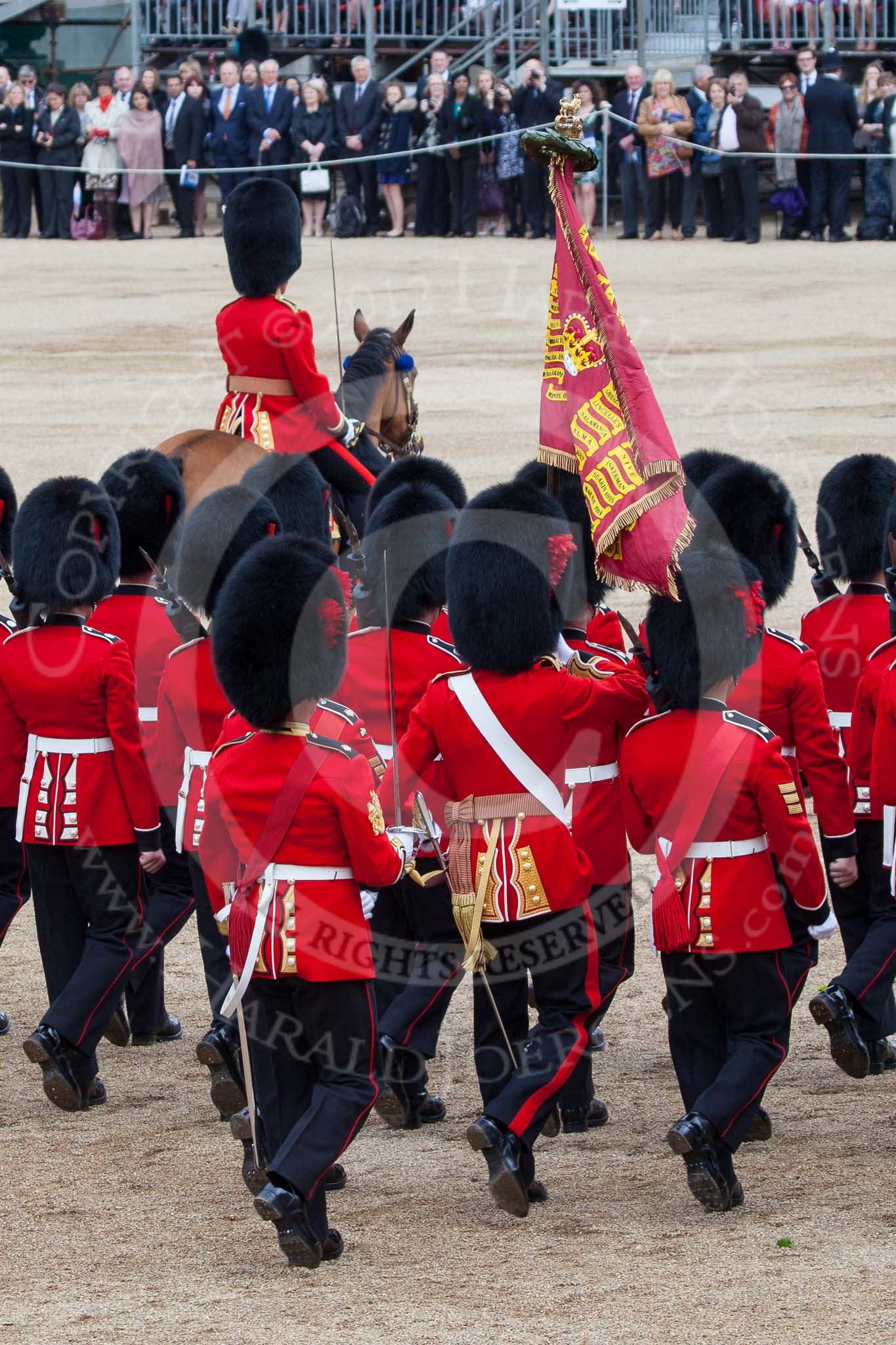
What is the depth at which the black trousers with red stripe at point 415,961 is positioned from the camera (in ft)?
14.2

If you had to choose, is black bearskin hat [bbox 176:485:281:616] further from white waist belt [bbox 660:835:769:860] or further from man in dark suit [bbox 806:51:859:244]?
man in dark suit [bbox 806:51:859:244]

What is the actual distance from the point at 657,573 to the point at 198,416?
→ 8660mm

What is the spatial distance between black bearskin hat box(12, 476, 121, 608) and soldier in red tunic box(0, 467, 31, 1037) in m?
0.16

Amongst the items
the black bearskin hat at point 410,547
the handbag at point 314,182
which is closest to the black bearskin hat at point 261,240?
the black bearskin hat at point 410,547

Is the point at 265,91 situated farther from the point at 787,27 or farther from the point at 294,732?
the point at 294,732

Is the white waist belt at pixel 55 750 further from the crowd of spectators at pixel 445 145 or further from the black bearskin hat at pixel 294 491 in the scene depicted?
the crowd of spectators at pixel 445 145

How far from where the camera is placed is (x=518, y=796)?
3.86 metres

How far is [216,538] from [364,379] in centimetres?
231

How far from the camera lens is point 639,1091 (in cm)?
442

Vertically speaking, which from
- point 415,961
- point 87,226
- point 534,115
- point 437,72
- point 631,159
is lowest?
point 415,961

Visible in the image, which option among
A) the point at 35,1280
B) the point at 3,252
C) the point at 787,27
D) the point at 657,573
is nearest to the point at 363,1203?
the point at 35,1280

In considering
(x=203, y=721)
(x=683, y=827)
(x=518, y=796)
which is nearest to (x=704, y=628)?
(x=683, y=827)

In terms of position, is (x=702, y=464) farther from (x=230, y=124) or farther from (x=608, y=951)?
(x=230, y=124)

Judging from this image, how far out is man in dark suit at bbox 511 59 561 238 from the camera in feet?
53.9
